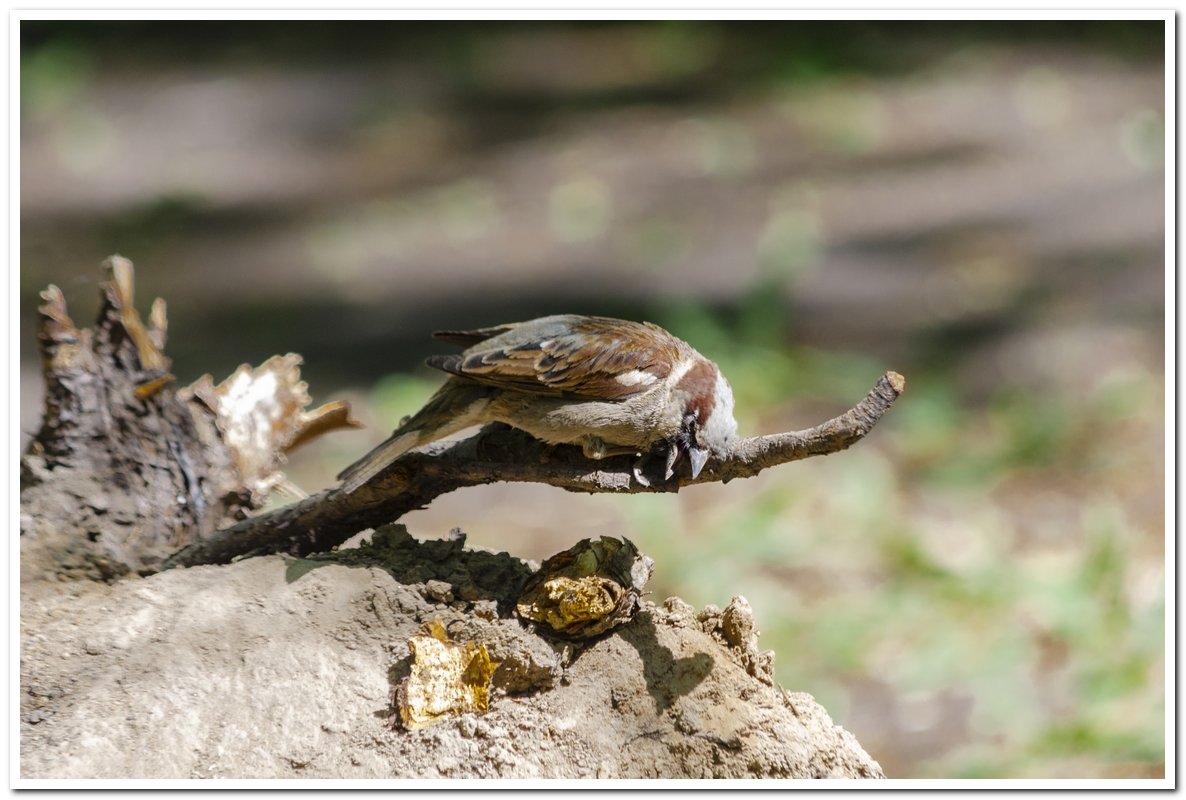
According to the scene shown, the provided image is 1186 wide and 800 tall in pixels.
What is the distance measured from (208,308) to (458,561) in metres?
5.62

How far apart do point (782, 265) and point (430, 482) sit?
18.8 feet

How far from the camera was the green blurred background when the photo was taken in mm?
5348

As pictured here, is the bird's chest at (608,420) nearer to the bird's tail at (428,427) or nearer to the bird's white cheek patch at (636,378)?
the bird's white cheek patch at (636,378)

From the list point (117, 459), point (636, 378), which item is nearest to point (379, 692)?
point (636, 378)

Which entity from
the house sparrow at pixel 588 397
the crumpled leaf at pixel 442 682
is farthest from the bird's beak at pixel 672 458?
the crumpled leaf at pixel 442 682

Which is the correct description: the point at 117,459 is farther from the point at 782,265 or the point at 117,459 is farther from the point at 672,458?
the point at 782,265

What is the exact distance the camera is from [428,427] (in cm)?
308

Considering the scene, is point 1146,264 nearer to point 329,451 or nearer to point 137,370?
point 329,451

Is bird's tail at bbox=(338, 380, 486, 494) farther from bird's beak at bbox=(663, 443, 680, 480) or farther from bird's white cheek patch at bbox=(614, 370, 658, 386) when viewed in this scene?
bird's beak at bbox=(663, 443, 680, 480)

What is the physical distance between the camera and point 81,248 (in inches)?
327

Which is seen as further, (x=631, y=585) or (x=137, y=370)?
(x=137, y=370)

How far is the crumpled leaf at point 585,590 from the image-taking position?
2736mm

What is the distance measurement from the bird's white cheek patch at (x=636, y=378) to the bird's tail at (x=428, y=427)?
0.38 metres
